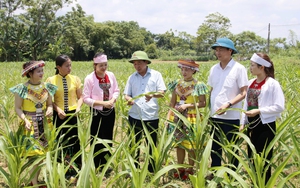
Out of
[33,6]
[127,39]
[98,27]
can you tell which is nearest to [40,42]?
[33,6]

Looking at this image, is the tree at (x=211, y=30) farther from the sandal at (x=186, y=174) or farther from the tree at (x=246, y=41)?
the sandal at (x=186, y=174)

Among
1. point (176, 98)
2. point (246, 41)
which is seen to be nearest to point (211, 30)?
point (246, 41)

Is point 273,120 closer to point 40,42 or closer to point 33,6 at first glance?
point 40,42

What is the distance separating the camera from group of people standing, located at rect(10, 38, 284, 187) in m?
2.53

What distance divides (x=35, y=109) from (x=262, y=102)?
2160 millimetres

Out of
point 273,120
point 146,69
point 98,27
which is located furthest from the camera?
point 98,27

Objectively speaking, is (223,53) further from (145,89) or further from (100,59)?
(100,59)

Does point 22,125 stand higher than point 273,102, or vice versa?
point 273,102

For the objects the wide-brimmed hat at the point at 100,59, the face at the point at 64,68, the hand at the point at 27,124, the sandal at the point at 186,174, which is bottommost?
the sandal at the point at 186,174

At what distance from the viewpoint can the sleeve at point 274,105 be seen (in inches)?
95.0

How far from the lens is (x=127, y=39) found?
52.1 meters

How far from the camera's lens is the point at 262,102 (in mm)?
2502

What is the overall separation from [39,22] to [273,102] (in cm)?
3835

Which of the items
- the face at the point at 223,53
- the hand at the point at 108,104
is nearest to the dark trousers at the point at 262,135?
the face at the point at 223,53
